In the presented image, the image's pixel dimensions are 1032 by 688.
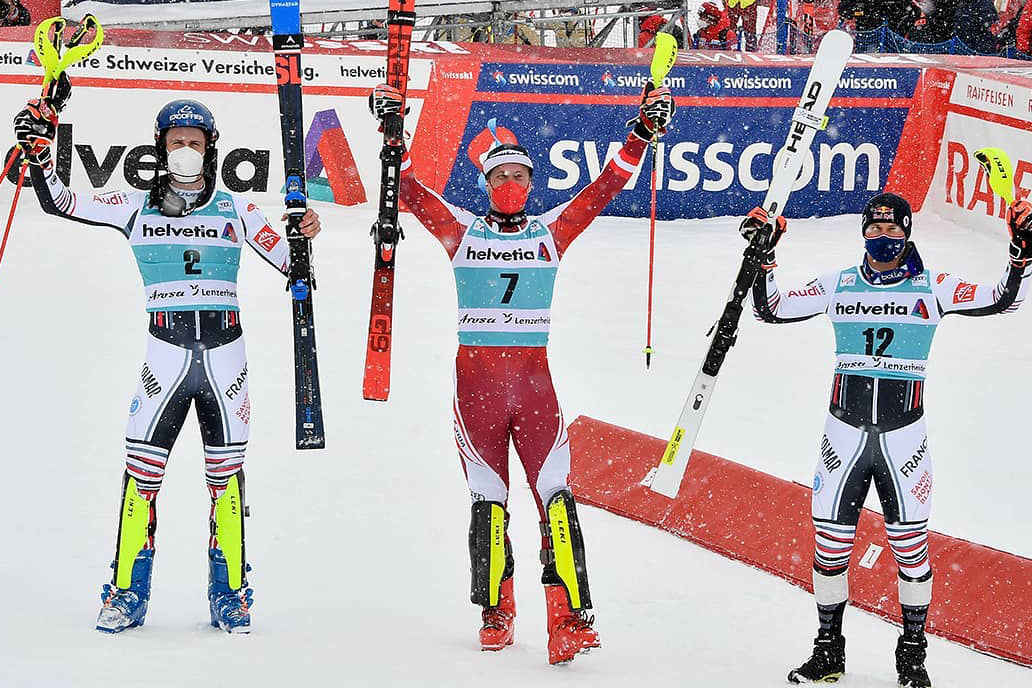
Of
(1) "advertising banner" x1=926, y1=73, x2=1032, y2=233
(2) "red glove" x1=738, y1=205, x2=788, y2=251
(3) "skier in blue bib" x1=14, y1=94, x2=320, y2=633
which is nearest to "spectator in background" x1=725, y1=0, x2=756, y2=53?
(1) "advertising banner" x1=926, y1=73, x2=1032, y2=233

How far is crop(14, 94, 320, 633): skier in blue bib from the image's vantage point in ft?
19.7

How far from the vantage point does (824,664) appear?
6.07 m

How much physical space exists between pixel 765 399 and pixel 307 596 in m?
4.73

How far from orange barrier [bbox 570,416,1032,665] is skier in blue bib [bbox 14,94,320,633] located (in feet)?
9.58

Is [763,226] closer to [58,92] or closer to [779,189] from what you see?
[779,189]

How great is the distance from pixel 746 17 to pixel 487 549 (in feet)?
48.0

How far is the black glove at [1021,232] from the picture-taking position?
5.92m

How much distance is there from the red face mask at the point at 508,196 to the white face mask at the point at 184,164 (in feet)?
4.13

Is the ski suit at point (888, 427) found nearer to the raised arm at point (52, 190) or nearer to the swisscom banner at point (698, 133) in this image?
the raised arm at point (52, 190)

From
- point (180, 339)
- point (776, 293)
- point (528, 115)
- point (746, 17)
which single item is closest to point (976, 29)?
point (746, 17)

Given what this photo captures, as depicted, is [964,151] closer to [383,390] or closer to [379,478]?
[379,478]

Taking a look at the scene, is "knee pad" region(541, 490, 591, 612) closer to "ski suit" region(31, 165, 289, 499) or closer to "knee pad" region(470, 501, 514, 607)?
"knee pad" region(470, 501, 514, 607)

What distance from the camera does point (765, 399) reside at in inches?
417

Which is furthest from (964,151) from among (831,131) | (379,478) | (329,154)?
(379,478)
